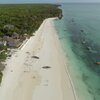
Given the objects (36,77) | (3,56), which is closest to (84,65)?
(36,77)

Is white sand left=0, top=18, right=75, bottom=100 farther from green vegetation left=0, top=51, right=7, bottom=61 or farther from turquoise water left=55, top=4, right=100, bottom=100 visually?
turquoise water left=55, top=4, right=100, bottom=100

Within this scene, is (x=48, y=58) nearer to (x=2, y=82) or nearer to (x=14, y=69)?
(x=14, y=69)

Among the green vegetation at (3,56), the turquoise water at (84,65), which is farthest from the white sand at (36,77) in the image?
the turquoise water at (84,65)

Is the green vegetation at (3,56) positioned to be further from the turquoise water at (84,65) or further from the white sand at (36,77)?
the turquoise water at (84,65)

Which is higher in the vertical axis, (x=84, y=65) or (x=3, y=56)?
(x=3, y=56)

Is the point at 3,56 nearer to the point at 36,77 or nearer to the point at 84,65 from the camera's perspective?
the point at 36,77

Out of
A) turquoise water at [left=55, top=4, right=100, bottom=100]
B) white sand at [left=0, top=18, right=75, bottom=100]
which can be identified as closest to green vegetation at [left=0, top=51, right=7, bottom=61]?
white sand at [left=0, top=18, right=75, bottom=100]

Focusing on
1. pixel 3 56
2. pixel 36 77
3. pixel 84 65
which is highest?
pixel 3 56

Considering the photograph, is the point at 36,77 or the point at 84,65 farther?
the point at 84,65
